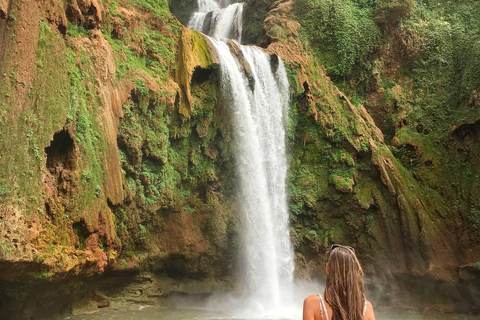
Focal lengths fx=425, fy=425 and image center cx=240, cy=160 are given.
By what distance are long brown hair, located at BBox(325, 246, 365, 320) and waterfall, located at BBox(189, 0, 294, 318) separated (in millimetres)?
13004

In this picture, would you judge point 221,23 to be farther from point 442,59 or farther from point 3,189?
point 3,189

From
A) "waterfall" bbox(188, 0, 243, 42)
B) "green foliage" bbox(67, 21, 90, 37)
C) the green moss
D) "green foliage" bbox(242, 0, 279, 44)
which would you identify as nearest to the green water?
the green moss

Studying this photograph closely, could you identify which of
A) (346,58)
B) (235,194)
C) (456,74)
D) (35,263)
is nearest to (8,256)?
(35,263)

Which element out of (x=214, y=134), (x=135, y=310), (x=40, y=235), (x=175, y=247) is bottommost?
(x=135, y=310)

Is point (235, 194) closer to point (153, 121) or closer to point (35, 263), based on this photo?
point (153, 121)

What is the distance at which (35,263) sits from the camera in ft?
29.9

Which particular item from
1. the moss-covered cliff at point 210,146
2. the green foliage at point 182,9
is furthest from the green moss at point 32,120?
the green foliage at point 182,9

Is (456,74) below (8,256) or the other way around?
the other way around

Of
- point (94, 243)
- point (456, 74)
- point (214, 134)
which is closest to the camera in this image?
point (94, 243)

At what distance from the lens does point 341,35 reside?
23.2 m

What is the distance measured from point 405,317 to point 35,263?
41.8 feet

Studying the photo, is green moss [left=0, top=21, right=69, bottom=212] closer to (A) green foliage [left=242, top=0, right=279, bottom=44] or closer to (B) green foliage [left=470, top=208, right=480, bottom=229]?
(A) green foliage [left=242, top=0, right=279, bottom=44]

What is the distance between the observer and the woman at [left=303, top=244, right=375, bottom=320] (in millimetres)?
2955

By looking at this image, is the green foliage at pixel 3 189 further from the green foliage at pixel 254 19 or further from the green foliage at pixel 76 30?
the green foliage at pixel 254 19
